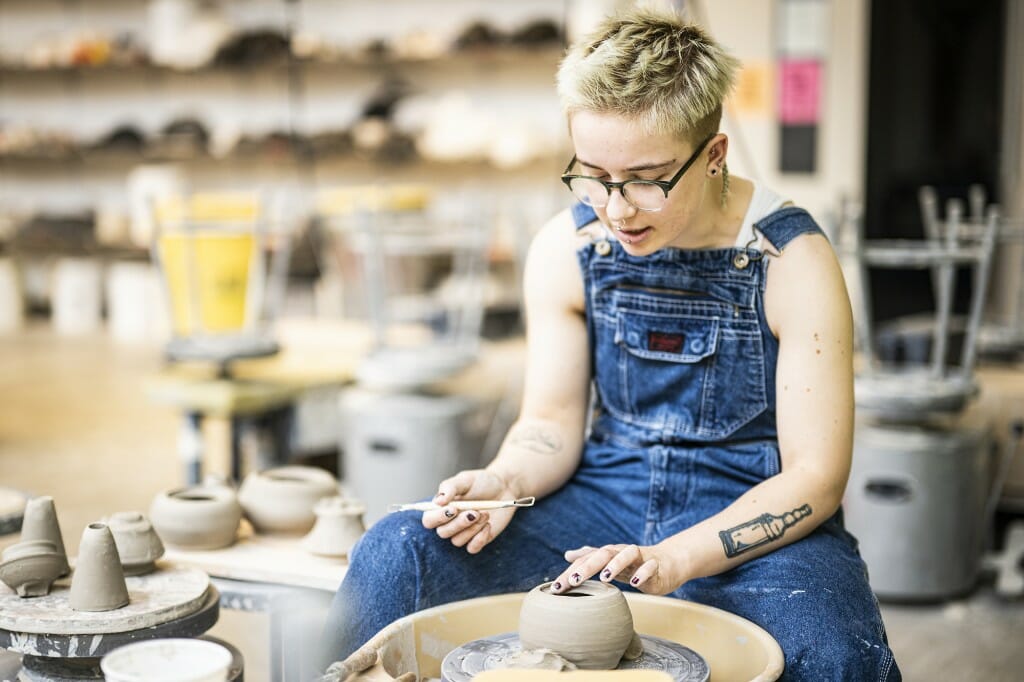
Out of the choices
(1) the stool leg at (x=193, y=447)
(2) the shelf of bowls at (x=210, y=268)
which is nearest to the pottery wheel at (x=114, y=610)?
(1) the stool leg at (x=193, y=447)

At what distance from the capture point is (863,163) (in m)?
5.60

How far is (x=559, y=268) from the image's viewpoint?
76.4 inches

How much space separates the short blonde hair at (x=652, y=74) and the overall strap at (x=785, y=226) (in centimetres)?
18

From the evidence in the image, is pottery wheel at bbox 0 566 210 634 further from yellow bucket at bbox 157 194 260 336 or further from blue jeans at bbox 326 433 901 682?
yellow bucket at bbox 157 194 260 336

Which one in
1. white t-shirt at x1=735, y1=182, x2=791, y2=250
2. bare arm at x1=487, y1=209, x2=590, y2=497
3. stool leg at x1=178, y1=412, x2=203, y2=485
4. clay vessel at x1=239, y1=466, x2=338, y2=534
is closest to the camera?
white t-shirt at x1=735, y1=182, x2=791, y2=250

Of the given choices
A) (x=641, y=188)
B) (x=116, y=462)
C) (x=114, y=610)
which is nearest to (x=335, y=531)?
(x=114, y=610)

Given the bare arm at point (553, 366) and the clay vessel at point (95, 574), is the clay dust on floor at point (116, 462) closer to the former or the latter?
the clay vessel at point (95, 574)

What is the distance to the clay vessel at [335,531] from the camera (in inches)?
77.6

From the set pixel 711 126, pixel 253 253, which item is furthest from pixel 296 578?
pixel 253 253

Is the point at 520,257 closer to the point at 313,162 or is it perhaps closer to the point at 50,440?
the point at 50,440

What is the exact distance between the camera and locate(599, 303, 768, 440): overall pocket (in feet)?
6.01

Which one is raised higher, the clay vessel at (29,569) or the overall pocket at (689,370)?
the overall pocket at (689,370)

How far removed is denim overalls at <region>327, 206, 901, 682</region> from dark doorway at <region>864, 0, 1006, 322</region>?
4.03m

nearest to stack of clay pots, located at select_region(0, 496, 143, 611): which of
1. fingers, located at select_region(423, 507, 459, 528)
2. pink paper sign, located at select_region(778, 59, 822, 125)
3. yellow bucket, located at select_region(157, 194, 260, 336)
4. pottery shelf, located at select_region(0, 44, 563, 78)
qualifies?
fingers, located at select_region(423, 507, 459, 528)
